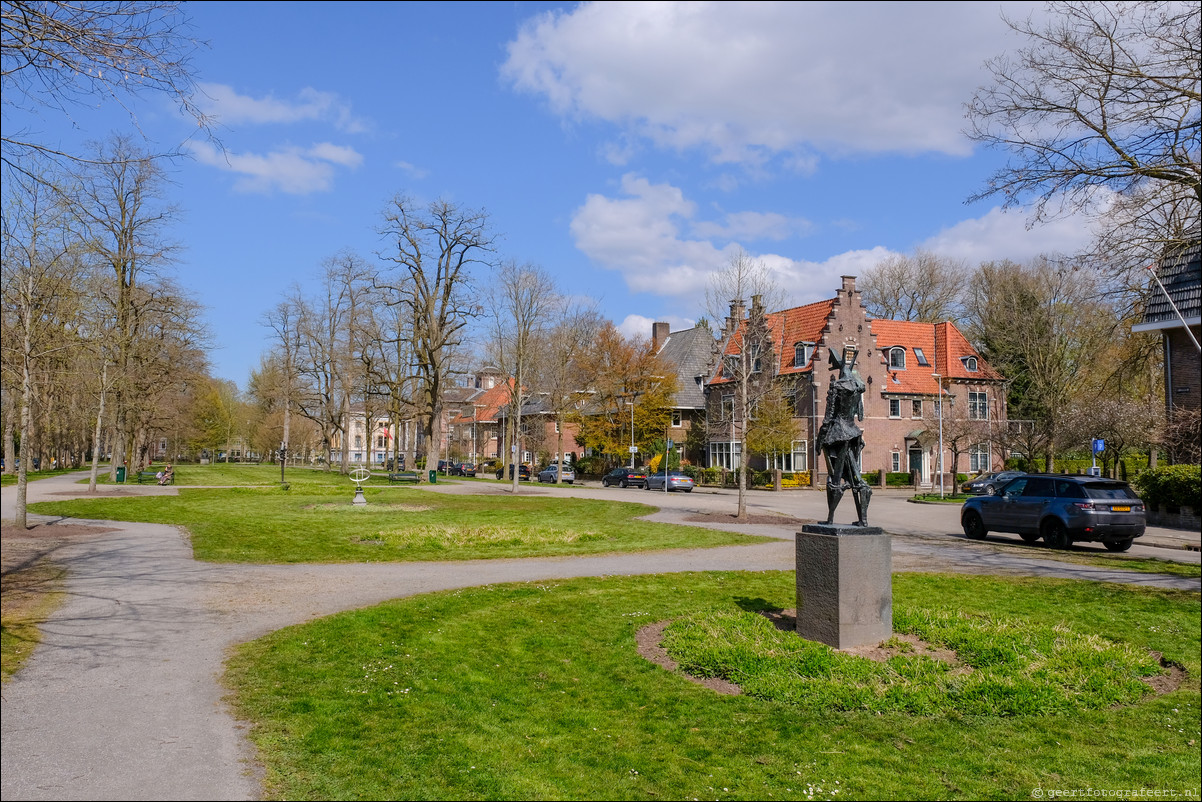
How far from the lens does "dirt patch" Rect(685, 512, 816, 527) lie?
26203 mm

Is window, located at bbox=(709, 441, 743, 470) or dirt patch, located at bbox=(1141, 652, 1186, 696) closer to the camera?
dirt patch, located at bbox=(1141, 652, 1186, 696)

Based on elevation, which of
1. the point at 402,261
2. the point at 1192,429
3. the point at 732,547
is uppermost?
the point at 402,261

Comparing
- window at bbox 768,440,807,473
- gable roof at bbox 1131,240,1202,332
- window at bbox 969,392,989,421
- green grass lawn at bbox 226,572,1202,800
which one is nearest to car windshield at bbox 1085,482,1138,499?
green grass lawn at bbox 226,572,1202,800

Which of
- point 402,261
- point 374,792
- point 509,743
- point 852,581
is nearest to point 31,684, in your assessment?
point 374,792

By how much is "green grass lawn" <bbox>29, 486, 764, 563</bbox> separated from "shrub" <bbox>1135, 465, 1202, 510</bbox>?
52.9ft

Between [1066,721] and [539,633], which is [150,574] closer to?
[539,633]

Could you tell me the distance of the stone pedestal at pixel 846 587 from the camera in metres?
9.22

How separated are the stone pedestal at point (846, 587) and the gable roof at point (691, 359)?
56.4 meters

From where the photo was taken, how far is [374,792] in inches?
198

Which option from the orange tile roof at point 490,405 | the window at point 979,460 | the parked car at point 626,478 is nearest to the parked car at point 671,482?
the parked car at point 626,478

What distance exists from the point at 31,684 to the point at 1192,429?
1323 inches

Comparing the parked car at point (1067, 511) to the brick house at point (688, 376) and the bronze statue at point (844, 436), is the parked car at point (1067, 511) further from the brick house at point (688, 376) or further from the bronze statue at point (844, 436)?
the brick house at point (688, 376)

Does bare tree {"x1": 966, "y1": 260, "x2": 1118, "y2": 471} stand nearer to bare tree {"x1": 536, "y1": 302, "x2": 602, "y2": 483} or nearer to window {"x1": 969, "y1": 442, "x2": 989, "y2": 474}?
window {"x1": 969, "y1": 442, "x2": 989, "y2": 474}

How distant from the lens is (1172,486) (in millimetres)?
27656
